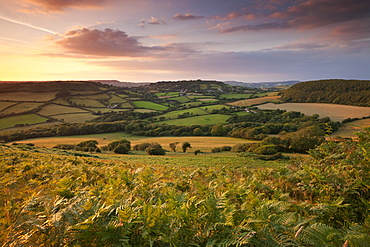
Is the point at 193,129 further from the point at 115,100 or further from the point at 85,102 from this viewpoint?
the point at 85,102

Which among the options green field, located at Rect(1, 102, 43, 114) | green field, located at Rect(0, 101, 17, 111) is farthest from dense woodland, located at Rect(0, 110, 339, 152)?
green field, located at Rect(0, 101, 17, 111)

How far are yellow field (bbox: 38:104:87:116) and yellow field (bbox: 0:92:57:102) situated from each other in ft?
31.2

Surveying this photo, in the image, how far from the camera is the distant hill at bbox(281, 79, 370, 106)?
345 feet

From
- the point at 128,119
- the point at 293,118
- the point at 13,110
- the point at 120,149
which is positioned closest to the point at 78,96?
the point at 13,110

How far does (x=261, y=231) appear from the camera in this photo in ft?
8.60

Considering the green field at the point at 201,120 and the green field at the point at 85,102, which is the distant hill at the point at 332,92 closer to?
the green field at the point at 201,120

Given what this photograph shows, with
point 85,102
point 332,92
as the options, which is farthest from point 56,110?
point 332,92

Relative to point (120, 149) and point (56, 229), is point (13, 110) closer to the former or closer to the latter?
point (120, 149)

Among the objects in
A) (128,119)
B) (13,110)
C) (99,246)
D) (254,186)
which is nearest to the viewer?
(99,246)

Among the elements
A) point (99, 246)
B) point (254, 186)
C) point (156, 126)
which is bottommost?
point (156, 126)

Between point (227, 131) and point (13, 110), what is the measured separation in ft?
349

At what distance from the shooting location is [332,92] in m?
122

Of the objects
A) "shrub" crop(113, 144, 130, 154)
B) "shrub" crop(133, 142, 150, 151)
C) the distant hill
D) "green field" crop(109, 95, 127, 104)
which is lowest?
"shrub" crop(133, 142, 150, 151)

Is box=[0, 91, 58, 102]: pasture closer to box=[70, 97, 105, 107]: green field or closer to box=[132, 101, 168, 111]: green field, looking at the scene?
box=[70, 97, 105, 107]: green field
